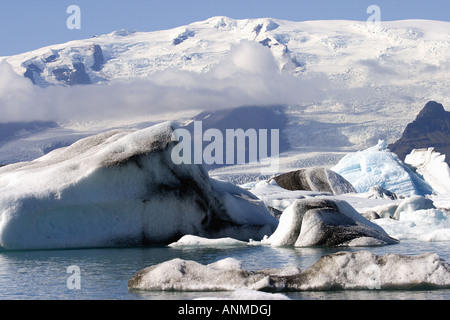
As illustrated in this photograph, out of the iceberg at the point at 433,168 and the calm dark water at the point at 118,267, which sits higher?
the iceberg at the point at 433,168

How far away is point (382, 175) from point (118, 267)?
185 ft

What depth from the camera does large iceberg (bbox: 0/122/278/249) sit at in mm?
23219

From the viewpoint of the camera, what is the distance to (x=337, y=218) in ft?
72.8

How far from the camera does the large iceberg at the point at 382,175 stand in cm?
7088

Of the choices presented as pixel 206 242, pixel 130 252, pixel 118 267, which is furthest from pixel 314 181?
pixel 118 267

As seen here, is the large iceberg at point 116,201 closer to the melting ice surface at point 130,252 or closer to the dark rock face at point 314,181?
the melting ice surface at point 130,252

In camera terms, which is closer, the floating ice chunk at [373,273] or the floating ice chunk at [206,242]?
the floating ice chunk at [373,273]

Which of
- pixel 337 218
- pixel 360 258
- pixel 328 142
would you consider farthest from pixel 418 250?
pixel 328 142

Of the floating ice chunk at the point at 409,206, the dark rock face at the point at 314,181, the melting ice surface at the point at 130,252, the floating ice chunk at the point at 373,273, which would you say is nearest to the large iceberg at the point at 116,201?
the melting ice surface at the point at 130,252

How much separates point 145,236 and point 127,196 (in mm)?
1405

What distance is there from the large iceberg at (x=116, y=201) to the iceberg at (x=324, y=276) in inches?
416

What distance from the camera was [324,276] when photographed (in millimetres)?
12688
